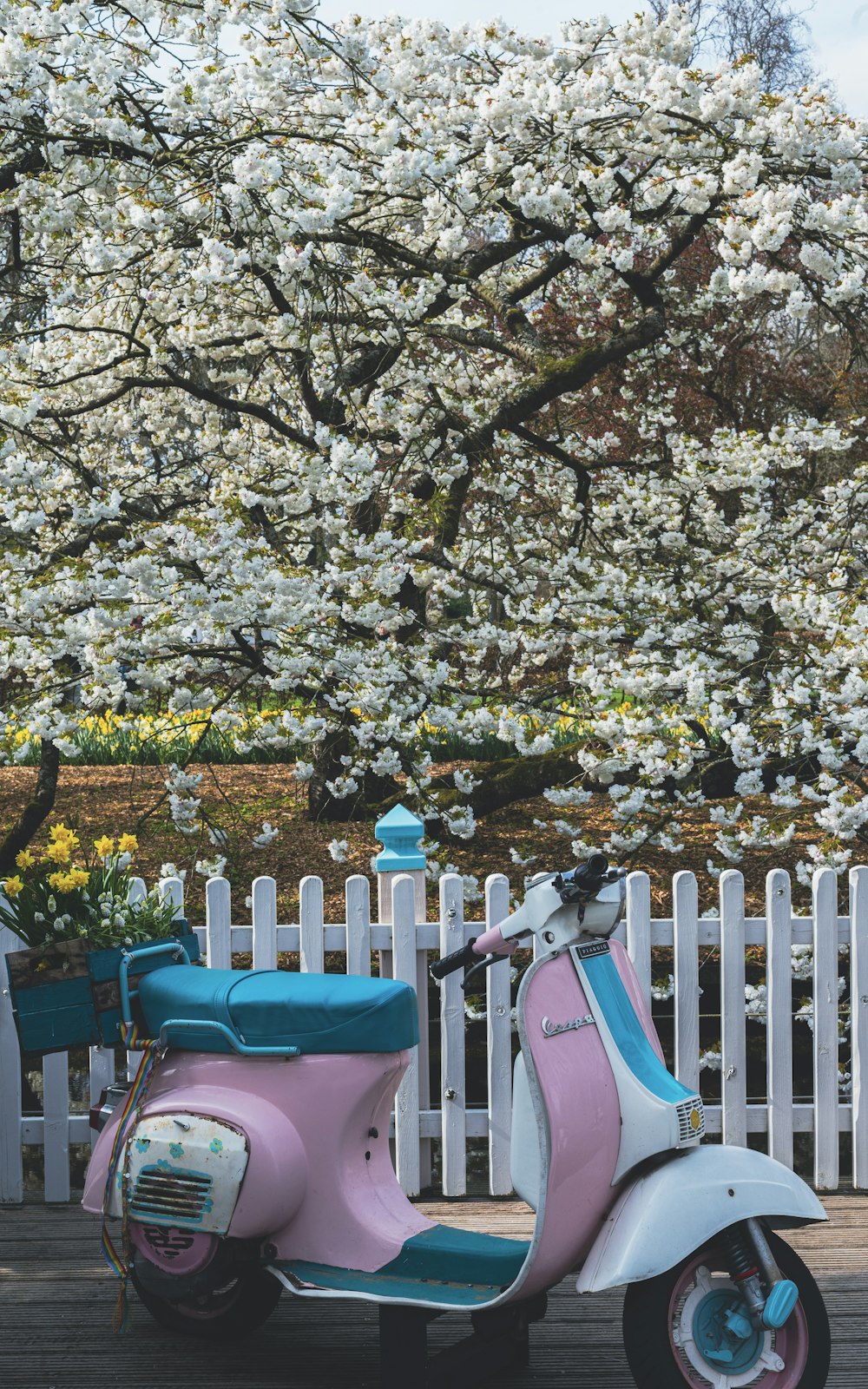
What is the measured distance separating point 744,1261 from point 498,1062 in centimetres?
144

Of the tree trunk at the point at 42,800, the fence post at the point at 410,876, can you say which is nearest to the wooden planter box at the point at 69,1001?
the fence post at the point at 410,876

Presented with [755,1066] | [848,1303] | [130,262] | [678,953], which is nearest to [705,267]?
[130,262]

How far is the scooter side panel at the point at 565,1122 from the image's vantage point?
7.32ft

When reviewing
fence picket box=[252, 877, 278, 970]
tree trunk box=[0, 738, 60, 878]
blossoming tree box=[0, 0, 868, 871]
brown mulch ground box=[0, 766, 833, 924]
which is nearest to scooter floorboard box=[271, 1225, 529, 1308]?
fence picket box=[252, 877, 278, 970]

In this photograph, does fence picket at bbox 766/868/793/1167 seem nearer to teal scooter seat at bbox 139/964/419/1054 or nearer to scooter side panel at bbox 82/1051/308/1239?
teal scooter seat at bbox 139/964/419/1054

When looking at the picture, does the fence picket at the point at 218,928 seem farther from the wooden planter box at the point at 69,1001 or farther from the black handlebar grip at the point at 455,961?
the black handlebar grip at the point at 455,961

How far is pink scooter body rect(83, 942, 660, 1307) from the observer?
225cm

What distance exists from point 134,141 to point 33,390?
1146mm

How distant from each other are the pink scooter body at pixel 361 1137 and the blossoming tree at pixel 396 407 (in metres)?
2.51

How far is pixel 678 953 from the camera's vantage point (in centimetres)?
361

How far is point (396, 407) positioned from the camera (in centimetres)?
608

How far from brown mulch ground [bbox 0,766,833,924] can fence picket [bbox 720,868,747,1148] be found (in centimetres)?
250

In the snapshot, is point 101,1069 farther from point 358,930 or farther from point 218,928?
point 358,930

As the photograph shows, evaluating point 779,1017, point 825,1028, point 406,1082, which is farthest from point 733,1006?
point 406,1082
